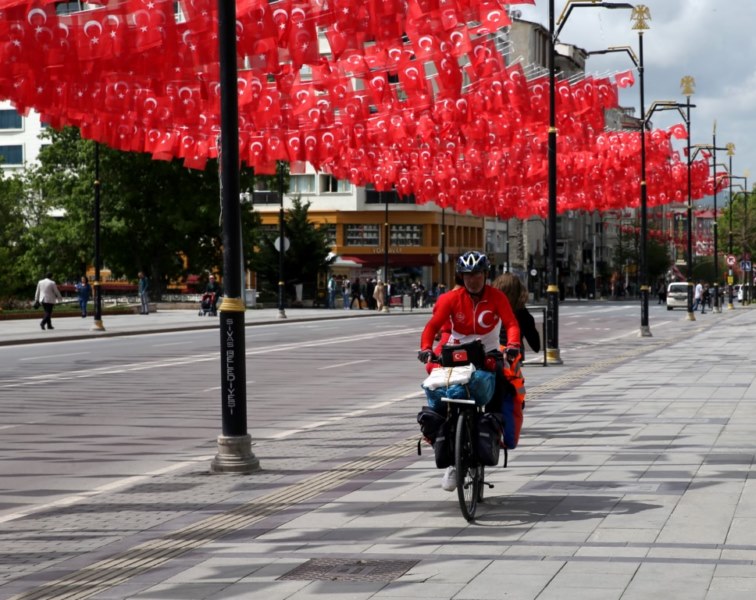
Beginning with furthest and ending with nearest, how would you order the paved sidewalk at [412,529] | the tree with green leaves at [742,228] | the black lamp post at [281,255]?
the tree with green leaves at [742,228], the black lamp post at [281,255], the paved sidewalk at [412,529]

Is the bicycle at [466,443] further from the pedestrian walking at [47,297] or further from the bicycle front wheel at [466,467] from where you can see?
the pedestrian walking at [47,297]

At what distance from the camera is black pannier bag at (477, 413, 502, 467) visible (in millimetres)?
9148

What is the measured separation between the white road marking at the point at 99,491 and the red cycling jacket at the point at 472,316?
3.04m

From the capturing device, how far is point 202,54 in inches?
655

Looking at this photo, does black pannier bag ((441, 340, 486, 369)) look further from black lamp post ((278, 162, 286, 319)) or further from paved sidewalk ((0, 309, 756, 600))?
black lamp post ((278, 162, 286, 319))

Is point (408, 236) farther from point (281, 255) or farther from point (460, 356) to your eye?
point (460, 356)

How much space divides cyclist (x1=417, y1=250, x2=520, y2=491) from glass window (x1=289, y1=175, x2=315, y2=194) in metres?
92.1

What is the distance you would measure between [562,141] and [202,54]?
48.8 ft

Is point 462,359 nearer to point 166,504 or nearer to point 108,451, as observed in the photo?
point 166,504

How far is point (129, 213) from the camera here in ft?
228

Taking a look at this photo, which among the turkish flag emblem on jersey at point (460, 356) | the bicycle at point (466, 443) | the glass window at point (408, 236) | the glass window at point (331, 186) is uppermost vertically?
the glass window at point (331, 186)

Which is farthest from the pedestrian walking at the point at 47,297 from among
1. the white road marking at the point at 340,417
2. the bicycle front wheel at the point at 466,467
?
the bicycle front wheel at the point at 466,467

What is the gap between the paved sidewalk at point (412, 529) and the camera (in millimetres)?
7090

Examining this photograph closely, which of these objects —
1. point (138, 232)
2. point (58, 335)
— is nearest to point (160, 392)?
point (58, 335)
